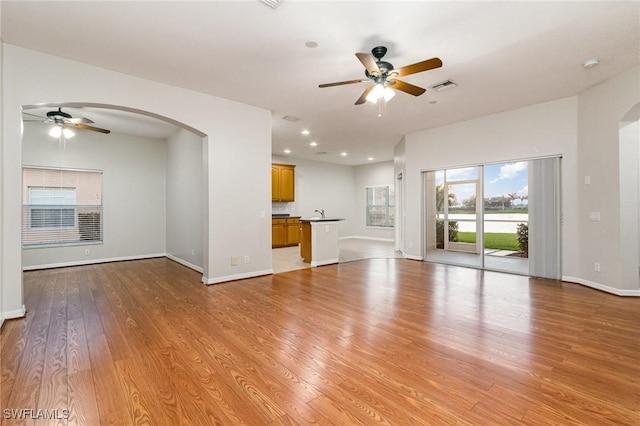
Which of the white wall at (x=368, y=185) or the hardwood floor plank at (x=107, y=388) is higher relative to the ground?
the white wall at (x=368, y=185)

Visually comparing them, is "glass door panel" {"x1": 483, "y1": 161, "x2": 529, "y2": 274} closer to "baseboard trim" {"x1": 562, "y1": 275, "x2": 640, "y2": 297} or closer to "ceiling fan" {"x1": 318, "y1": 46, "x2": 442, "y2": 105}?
"baseboard trim" {"x1": 562, "y1": 275, "x2": 640, "y2": 297}

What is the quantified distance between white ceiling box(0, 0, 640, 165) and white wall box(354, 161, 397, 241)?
6144 mm

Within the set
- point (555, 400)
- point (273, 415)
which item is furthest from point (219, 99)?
point (555, 400)

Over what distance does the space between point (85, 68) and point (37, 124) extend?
3.56 meters

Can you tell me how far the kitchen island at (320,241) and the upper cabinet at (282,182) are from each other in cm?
300

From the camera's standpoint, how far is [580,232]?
4.67 metres

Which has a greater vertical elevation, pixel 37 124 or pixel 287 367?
pixel 37 124

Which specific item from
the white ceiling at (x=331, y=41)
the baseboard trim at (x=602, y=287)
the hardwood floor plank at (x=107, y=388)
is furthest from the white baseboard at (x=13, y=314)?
the baseboard trim at (x=602, y=287)

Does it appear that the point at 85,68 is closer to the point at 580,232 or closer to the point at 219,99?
the point at 219,99

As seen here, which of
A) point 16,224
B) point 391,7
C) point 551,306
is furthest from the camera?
point 551,306

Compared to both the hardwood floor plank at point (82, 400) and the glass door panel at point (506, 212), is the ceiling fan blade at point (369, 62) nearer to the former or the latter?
the hardwood floor plank at point (82, 400)

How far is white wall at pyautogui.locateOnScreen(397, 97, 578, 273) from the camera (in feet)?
15.7

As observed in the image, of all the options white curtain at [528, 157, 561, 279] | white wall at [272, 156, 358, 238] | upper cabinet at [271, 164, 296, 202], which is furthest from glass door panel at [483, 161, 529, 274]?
white wall at [272, 156, 358, 238]

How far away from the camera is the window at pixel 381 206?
10.8m
